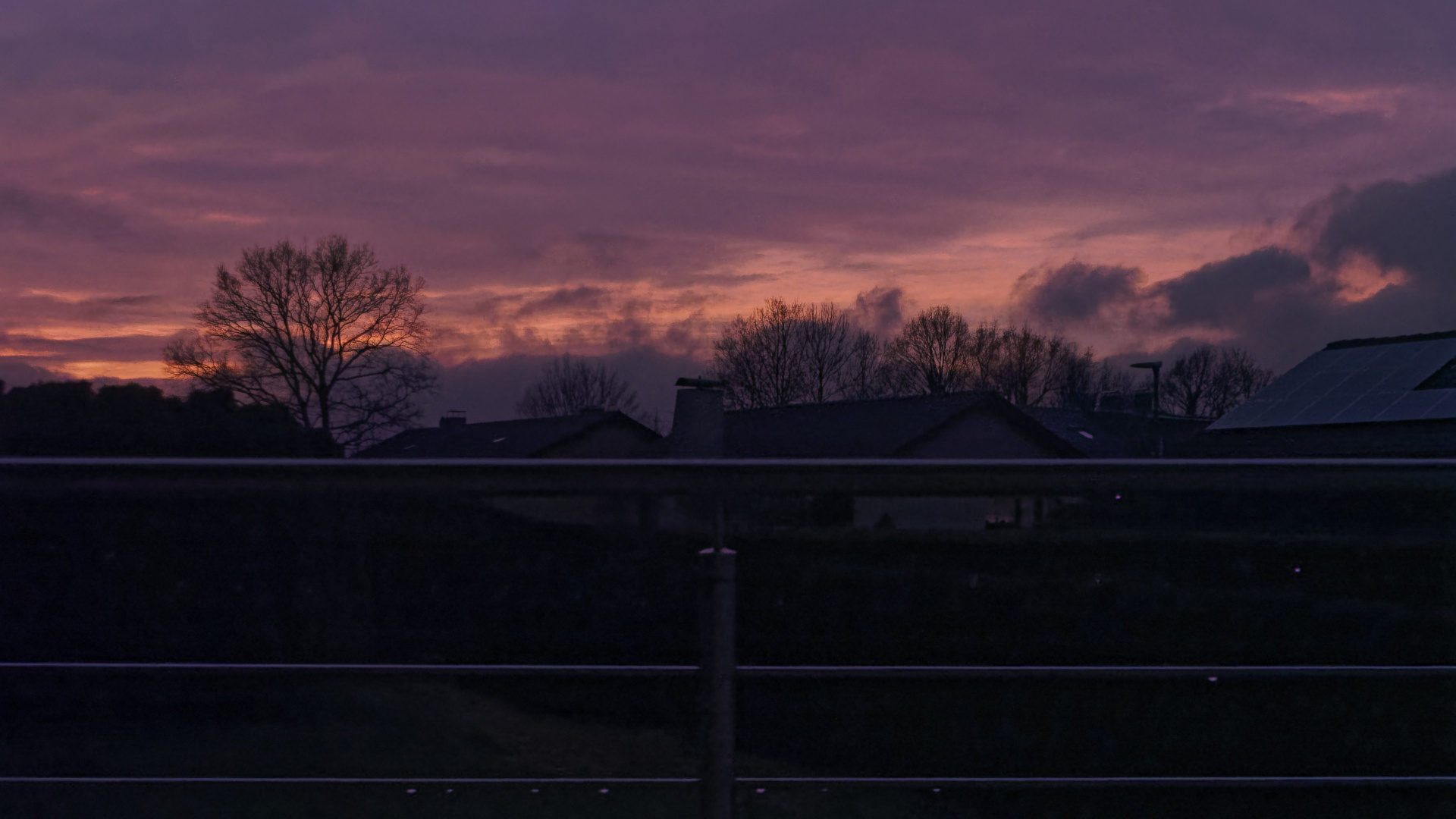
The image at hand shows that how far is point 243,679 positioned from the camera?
1.90 m

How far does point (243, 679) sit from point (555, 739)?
58 cm

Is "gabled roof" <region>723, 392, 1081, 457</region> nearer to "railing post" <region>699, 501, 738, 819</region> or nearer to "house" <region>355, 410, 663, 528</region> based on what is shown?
"house" <region>355, 410, 663, 528</region>

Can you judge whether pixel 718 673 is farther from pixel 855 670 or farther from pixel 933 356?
pixel 933 356

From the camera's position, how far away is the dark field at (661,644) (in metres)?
1.89

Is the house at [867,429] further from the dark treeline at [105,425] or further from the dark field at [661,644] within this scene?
the dark field at [661,644]

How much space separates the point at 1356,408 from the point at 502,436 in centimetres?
2727

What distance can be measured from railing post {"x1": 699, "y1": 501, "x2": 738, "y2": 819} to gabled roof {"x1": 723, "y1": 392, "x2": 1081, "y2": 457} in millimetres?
23243

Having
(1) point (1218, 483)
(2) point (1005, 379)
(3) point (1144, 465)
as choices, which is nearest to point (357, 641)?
(3) point (1144, 465)

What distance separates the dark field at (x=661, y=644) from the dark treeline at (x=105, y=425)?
41.2ft

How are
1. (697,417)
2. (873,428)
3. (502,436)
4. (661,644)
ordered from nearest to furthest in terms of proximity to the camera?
(661,644) < (697,417) < (873,428) < (502,436)

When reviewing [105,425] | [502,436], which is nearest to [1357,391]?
[105,425]

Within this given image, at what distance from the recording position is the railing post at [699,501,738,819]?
6.39ft

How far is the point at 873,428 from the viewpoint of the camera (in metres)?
28.4

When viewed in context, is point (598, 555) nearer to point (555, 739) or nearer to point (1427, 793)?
point (555, 739)
